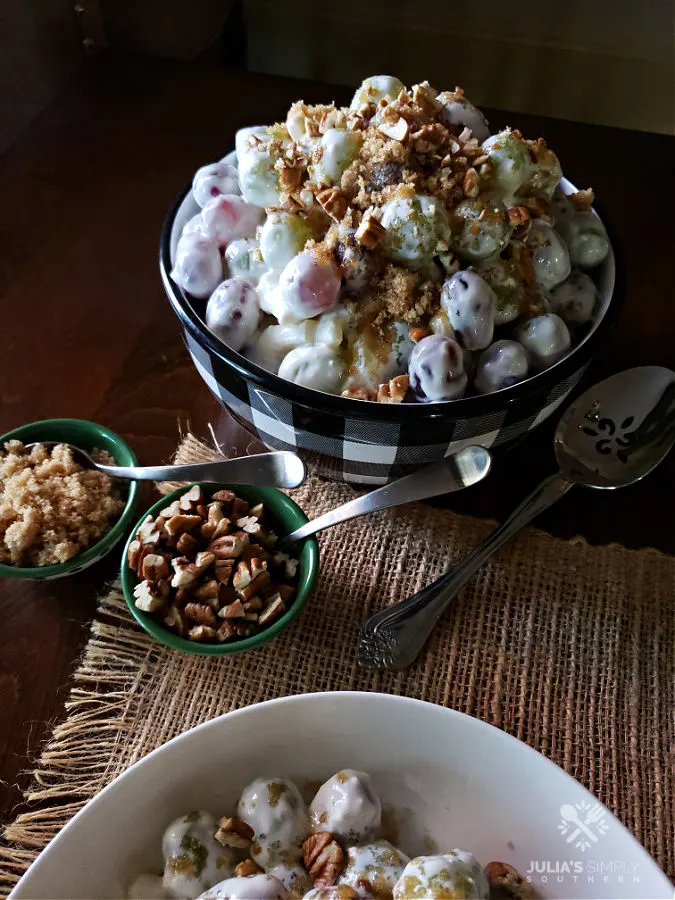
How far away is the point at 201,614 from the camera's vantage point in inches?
17.3

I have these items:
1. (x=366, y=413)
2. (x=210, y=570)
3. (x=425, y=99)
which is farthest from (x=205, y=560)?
(x=425, y=99)

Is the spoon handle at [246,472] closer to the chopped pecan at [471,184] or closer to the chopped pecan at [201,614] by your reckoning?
the chopped pecan at [201,614]

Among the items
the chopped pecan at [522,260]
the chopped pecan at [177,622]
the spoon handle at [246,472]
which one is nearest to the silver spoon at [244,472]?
the spoon handle at [246,472]

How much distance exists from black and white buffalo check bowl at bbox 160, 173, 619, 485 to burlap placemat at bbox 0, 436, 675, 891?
3.0 inches

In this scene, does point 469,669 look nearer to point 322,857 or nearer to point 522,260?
point 322,857

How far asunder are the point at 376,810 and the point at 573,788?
0.32ft

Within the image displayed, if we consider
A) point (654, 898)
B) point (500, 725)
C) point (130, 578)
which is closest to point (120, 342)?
point (130, 578)

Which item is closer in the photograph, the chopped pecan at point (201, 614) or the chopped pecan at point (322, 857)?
the chopped pecan at point (322, 857)

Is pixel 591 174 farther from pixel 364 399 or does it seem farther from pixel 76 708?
pixel 76 708

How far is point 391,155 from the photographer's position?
1.55ft

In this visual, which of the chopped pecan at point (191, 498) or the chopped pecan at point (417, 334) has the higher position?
the chopped pecan at point (417, 334)

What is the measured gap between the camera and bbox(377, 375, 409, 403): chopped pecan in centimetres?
44

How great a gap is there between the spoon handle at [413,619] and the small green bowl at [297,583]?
6cm

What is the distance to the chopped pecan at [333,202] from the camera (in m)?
0.47
